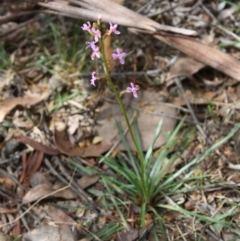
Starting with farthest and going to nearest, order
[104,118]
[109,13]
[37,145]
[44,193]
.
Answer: [104,118] → [37,145] → [109,13] → [44,193]

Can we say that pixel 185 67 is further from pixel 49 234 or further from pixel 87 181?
pixel 49 234

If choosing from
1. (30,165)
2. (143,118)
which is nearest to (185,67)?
(143,118)

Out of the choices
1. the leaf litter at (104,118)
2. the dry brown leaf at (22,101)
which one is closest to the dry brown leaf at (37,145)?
the leaf litter at (104,118)

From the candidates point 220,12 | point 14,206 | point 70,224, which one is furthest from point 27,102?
point 220,12

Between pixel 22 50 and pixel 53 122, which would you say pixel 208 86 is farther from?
pixel 22 50

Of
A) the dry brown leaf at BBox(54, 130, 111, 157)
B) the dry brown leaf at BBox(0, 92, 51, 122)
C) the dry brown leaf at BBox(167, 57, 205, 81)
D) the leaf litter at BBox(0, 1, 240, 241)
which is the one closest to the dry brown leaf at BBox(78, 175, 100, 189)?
the leaf litter at BBox(0, 1, 240, 241)

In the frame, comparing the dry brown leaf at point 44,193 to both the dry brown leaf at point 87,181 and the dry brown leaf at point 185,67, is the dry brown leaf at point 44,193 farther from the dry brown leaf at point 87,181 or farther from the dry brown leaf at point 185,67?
the dry brown leaf at point 185,67
